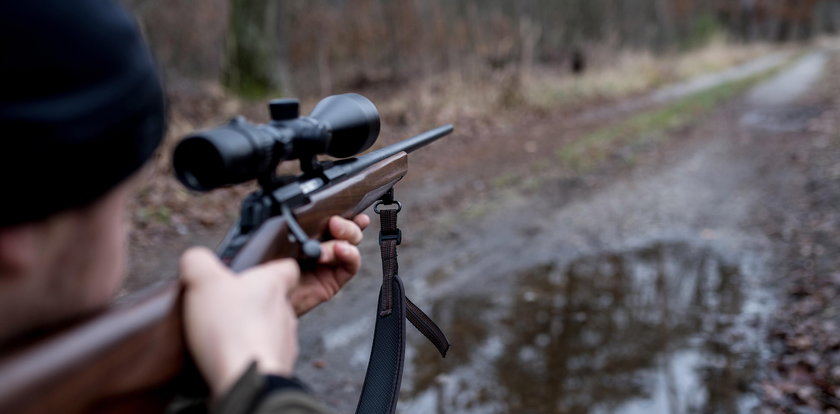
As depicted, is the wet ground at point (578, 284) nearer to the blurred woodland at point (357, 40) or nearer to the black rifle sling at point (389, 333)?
the black rifle sling at point (389, 333)

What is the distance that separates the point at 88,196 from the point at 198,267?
218mm

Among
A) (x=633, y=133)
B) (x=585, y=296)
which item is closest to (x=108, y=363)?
(x=585, y=296)

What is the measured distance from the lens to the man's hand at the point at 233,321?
88 cm

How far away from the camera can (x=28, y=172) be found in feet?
2.46

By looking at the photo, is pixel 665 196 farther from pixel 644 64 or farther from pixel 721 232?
pixel 644 64

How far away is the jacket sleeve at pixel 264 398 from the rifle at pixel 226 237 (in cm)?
15

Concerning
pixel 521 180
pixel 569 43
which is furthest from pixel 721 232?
pixel 569 43

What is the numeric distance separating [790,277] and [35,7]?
18.0 feet

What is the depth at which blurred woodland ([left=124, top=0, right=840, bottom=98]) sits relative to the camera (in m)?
12.3

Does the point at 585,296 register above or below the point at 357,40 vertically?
below

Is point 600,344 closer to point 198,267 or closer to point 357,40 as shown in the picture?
point 198,267

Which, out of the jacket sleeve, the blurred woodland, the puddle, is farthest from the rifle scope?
the puddle

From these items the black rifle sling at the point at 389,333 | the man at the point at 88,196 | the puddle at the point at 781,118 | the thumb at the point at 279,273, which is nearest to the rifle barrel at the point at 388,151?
the black rifle sling at the point at 389,333

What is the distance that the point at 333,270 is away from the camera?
157cm
